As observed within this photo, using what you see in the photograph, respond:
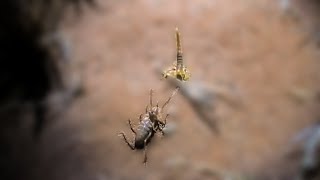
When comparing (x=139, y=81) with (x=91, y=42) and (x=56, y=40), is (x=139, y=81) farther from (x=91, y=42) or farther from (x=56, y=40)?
(x=56, y=40)

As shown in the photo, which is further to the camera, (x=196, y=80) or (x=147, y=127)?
(x=196, y=80)

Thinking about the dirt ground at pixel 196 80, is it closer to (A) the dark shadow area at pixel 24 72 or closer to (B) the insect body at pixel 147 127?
(A) the dark shadow area at pixel 24 72

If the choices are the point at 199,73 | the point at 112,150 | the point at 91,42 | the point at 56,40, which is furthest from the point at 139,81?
the point at 56,40

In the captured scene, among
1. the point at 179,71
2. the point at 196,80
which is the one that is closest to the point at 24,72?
the point at 196,80

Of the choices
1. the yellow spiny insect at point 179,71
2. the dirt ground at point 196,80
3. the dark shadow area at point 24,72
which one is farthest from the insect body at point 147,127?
the dark shadow area at point 24,72

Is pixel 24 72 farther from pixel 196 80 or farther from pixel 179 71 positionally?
pixel 179 71

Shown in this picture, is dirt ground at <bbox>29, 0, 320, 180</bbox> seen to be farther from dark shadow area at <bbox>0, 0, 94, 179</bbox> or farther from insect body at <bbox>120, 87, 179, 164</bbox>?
insect body at <bbox>120, 87, 179, 164</bbox>
